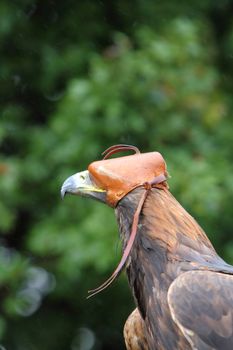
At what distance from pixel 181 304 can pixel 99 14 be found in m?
6.19

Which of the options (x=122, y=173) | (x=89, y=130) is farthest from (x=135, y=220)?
(x=89, y=130)

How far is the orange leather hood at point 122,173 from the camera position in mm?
4785

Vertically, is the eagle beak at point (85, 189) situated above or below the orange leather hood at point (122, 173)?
below

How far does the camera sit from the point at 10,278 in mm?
9453

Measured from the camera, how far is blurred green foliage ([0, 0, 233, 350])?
8914 mm

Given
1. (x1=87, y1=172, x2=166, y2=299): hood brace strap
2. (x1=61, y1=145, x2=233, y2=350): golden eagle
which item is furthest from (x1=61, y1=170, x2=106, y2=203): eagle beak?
(x1=87, y1=172, x2=166, y2=299): hood brace strap

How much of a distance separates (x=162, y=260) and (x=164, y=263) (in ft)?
0.05

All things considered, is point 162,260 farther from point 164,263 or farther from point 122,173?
point 122,173

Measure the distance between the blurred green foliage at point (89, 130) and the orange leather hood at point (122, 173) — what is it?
11.9ft

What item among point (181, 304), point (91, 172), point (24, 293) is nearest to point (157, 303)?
point (181, 304)

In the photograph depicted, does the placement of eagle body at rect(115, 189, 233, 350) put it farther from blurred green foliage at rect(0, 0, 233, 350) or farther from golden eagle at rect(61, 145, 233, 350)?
blurred green foliage at rect(0, 0, 233, 350)

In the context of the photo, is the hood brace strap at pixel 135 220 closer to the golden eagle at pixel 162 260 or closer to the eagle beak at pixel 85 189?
the golden eagle at pixel 162 260

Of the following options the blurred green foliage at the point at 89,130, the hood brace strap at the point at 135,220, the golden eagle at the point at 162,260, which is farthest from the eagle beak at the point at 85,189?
the blurred green foliage at the point at 89,130

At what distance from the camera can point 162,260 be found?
15.9 feet
